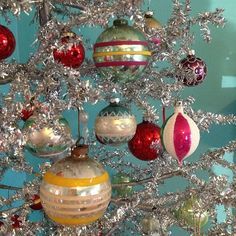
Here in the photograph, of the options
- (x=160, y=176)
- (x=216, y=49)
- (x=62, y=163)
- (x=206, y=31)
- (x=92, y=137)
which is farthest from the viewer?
(x=216, y=49)

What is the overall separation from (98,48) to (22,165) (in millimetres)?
383

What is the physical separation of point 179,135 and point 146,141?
0.15m

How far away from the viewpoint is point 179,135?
81 cm

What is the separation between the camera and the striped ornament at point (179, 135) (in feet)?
2.67

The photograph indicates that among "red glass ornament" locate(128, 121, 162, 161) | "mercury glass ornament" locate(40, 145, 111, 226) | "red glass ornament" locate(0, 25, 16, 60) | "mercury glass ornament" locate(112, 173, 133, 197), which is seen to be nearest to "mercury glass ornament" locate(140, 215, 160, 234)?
"mercury glass ornament" locate(112, 173, 133, 197)

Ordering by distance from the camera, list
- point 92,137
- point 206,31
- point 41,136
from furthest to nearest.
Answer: point 92,137 → point 206,31 → point 41,136

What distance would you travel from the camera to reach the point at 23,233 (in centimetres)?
92

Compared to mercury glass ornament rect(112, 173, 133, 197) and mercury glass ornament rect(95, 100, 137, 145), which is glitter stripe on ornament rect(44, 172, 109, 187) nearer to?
mercury glass ornament rect(95, 100, 137, 145)

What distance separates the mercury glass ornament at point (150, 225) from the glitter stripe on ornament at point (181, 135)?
41 cm

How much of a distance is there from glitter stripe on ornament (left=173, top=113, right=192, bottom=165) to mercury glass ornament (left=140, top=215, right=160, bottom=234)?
0.41 m

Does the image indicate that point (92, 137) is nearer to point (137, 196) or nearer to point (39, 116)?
point (137, 196)

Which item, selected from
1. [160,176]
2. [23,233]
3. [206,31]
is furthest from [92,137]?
[206,31]

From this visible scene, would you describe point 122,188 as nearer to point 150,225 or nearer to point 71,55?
point 150,225

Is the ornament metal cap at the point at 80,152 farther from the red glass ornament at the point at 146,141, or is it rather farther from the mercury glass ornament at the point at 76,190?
the red glass ornament at the point at 146,141
